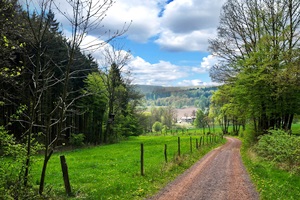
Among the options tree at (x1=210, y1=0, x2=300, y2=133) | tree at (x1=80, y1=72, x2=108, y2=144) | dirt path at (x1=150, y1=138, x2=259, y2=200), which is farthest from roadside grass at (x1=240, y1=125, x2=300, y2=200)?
tree at (x1=80, y1=72, x2=108, y2=144)

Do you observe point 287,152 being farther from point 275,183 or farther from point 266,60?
point 266,60

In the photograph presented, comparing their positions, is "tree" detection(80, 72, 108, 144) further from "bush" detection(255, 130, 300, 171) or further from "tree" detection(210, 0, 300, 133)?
"bush" detection(255, 130, 300, 171)

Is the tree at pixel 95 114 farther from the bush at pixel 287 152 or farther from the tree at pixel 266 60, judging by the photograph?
the bush at pixel 287 152

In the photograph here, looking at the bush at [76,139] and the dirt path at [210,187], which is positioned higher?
the dirt path at [210,187]

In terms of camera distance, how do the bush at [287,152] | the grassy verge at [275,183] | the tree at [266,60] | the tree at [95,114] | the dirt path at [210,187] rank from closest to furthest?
the grassy verge at [275,183] → the dirt path at [210,187] → the bush at [287,152] → the tree at [266,60] → the tree at [95,114]

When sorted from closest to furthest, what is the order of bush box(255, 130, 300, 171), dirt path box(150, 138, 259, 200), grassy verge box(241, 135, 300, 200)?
grassy verge box(241, 135, 300, 200) → dirt path box(150, 138, 259, 200) → bush box(255, 130, 300, 171)

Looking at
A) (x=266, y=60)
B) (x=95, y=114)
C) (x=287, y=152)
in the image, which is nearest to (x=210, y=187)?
(x=287, y=152)

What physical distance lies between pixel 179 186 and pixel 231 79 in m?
21.0

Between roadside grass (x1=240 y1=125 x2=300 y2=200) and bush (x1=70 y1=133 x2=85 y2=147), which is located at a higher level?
roadside grass (x1=240 y1=125 x2=300 y2=200)

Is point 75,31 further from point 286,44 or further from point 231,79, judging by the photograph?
point 231,79

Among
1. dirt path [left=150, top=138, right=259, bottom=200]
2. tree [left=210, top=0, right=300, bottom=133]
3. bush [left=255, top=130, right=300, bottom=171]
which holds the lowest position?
dirt path [left=150, top=138, right=259, bottom=200]

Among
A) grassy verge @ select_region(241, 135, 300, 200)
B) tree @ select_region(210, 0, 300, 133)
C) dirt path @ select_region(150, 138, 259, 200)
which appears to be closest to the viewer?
grassy verge @ select_region(241, 135, 300, 200)

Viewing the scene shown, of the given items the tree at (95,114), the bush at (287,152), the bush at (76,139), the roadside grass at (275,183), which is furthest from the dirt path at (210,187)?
the tree at (95,114)

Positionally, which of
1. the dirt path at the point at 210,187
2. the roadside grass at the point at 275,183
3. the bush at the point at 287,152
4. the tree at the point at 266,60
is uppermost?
the tree at the point at 266,60
